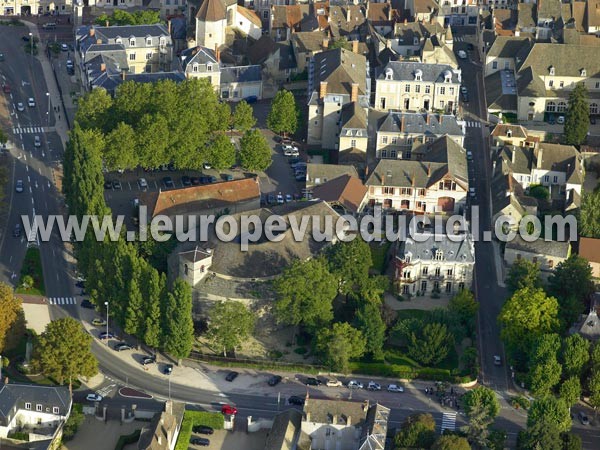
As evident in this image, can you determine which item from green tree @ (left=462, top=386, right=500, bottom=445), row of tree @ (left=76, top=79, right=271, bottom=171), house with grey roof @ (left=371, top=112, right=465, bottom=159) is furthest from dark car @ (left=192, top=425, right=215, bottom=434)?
house with grey roof @ (left=371, top=112, right=465, bottom=159)

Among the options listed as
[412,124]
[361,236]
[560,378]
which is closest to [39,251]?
[361,236]

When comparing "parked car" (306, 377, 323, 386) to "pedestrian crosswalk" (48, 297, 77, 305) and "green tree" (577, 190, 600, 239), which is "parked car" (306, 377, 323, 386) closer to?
"pedestrian crosswalk" (48, 297, 77, 305)

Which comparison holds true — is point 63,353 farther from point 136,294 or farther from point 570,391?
point 570,391

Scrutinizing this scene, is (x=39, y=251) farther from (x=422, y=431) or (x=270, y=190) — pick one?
(x=422, y=431)


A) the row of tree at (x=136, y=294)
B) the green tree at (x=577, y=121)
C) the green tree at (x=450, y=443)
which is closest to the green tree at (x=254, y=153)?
the row of tree at (x=136, y=294)

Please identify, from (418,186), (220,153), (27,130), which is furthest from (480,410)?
(27,130)

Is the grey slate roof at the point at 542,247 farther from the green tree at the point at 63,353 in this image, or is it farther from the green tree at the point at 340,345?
the green tree at the point at 63,353

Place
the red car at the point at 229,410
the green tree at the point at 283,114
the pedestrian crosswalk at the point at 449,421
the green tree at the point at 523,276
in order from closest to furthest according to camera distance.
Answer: the pedestrian crosswalk at the point at 449,421 → the red car at the point at 229,410 → the green tree at the point at 523,276 → the green tree at the point at 283,114

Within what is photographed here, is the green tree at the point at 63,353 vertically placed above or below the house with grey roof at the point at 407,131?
below
